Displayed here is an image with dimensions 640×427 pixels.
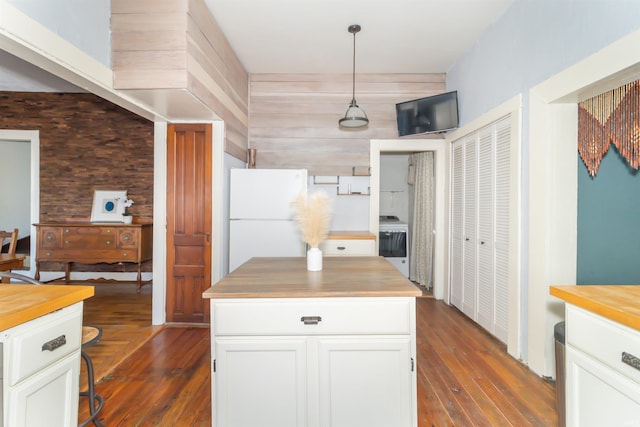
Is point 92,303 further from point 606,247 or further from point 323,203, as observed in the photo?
point 606,247

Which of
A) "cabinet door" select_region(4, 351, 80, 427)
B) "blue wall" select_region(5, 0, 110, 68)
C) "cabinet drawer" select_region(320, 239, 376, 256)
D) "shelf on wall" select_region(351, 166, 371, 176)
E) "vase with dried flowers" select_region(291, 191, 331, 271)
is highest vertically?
"blue wall" select_region(5, 0, 110, 68)

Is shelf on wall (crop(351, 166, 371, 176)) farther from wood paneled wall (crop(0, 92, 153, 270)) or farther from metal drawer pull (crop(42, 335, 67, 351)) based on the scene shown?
metal drawer pull (crop(42, 335, 67, 351))

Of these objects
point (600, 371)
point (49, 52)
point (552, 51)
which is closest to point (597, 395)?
point (600, 371)

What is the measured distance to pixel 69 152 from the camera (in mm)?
4922

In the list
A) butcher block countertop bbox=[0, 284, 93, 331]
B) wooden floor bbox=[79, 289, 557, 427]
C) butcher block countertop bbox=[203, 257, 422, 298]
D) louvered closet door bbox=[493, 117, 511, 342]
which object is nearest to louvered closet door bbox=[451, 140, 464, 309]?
Answer: wooden floor bbox=[79, 289, 557, 427]

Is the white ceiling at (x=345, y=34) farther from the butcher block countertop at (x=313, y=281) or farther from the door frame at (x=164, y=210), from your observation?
the butcher block countertop at (x=313, y=281)

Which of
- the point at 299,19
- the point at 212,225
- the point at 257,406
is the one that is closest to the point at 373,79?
the point at 299,19

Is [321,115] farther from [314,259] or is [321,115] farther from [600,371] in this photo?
[600,371]

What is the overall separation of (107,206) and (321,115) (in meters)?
3.28

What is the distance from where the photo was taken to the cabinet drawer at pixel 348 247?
3.79 meters

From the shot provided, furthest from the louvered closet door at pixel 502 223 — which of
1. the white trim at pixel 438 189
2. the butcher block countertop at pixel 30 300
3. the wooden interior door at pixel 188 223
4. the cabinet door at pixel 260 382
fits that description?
the butcher block countertop at pixel 30 300

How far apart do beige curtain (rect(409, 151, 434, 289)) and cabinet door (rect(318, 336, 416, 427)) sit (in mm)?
3431

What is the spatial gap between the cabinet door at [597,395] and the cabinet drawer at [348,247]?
2.51m

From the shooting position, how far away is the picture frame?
4.80 meters
